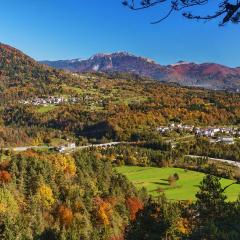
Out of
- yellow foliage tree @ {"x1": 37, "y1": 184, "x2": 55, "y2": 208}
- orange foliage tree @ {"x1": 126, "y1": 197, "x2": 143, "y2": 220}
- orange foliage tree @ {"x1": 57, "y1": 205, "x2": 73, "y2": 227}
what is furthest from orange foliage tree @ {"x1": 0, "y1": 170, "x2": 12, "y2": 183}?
orange foliage tree @ {"x1": 126, "y1": 197, "x2": 143, "y2": 220}

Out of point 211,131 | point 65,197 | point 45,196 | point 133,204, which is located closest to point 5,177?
point 45,196

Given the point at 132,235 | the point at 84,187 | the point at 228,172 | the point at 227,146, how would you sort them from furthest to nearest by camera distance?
the point at 227,146 < the point at 228,172 < the point at 84,187 < the point at 132,235

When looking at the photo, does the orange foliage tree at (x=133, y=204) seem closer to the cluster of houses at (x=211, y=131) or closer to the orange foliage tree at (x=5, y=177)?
the orange foliage tree at (x=5, y=177)

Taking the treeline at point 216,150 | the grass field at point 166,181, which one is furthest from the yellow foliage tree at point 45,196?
the treeline at point 216,150

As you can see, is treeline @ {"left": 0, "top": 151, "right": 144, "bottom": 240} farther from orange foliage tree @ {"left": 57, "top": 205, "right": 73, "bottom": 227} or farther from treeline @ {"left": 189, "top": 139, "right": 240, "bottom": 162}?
treeline @ {"left": 189, "top": 139, "right": 240, "bottom": 162}

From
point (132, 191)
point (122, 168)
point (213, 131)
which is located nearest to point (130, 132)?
point (213, 131)

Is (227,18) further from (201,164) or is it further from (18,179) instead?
(201,164)
